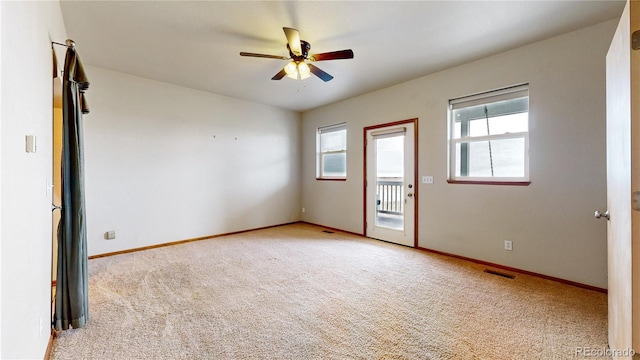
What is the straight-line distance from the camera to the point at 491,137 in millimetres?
3414

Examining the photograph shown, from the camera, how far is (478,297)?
2545 mm

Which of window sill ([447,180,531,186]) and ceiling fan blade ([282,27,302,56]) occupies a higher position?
ceiling fan blade ([282,27,302,56])

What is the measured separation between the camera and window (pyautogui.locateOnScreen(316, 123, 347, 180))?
17.9 feet

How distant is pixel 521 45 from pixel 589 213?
1.97m

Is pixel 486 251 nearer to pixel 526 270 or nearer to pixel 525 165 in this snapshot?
pixel 526 270

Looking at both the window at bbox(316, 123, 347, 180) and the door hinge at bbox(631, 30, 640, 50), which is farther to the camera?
the window at bbox(316, 123, 347, 180)

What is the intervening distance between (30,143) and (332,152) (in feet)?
15.2

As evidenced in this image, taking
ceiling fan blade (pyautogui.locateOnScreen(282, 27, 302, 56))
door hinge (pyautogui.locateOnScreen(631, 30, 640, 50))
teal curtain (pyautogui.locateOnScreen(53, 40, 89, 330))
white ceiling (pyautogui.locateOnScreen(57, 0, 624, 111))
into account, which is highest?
white ceiling (pyautogui.locateOnScreen(57, 0, 624, 111))

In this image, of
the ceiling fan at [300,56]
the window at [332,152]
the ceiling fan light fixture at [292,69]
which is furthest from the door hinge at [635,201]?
the window at [332,152]

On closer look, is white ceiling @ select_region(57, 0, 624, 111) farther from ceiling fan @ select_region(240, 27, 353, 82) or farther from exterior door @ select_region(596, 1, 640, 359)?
exterior door @ select_region(596, 1, 640, 359)

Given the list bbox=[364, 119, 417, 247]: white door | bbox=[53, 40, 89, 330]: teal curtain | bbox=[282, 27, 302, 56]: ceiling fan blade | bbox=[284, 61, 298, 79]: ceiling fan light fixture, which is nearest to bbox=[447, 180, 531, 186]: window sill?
bbox=[364, 119, 417, 247]: white door

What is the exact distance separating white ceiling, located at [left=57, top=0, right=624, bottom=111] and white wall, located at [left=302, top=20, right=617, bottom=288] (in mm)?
232
